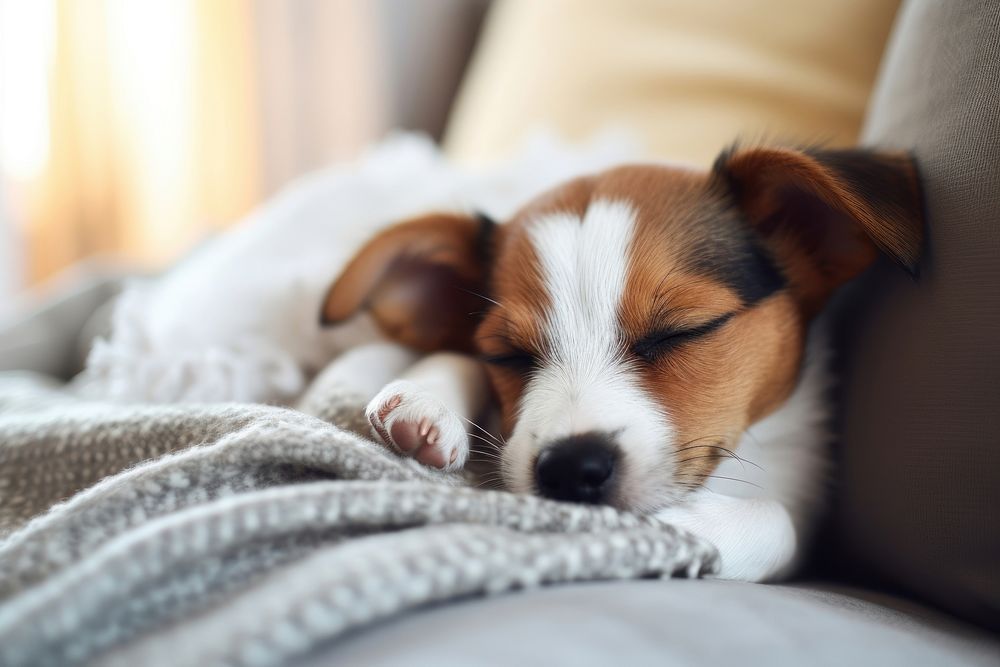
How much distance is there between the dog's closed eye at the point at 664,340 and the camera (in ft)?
3.16

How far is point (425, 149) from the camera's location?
2090mm

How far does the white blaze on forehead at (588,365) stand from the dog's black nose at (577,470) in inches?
0.7

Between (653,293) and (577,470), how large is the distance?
262 mm

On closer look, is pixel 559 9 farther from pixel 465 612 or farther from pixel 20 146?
pixel 20 146

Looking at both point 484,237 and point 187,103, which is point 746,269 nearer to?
point 484,237

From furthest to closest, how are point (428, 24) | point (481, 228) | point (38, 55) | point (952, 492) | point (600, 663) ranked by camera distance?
point (38, 55), point (428, 24), point (481, 228), point (952, 492), point (600, 663)

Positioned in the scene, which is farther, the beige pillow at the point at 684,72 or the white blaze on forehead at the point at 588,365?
the beige pillow at the point at 684,72

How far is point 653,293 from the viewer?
967 millimetres

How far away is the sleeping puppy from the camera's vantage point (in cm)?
87

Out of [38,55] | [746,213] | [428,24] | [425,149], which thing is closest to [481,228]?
[746,213]

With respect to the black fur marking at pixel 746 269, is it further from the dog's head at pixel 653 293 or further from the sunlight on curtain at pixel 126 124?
the sunlight on curtain at pixel 126 124

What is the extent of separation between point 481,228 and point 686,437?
0.47m

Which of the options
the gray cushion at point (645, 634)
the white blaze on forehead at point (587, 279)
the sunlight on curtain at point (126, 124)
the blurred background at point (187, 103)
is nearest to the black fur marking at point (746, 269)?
the white blaze on forehead at point (587, 279)

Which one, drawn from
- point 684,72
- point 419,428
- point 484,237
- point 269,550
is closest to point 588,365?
point 419,428
